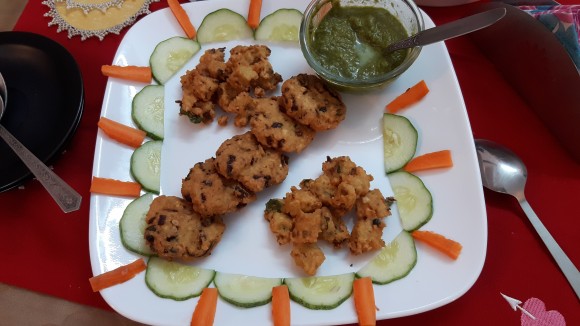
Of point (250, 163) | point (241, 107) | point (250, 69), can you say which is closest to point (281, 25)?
point (250, 69)

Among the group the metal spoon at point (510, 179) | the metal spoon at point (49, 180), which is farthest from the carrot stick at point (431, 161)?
the metal spoon at point (49, 180)

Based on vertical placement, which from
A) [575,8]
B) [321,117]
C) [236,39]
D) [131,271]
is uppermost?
[575,8]

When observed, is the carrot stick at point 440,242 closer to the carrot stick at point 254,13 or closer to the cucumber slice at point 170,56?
the carrot stick at point 254,13

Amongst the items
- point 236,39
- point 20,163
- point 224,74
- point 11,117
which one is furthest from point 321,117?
point 11,117

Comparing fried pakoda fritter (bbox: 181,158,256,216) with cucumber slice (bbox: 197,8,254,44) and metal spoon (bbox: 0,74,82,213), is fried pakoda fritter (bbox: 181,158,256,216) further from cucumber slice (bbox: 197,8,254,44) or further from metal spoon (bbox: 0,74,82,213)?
cucumber slice (bbox: 197,8,254,44)

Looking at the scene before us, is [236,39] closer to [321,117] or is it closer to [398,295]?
[321,117]

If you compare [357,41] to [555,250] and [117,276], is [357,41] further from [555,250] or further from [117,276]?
[117,276]
